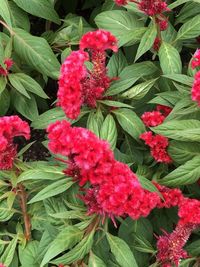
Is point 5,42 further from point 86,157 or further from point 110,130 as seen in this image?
point 86,157

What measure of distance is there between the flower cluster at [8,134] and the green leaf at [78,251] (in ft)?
1.53

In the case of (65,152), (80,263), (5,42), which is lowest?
(80,263)

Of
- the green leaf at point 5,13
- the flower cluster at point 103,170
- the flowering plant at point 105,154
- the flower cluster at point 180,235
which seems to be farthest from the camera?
the green leaf at point 5,13

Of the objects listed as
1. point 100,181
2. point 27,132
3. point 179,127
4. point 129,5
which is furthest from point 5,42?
point 100,181

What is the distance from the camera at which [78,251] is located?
2.04 m

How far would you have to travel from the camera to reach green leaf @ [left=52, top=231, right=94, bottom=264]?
203cm

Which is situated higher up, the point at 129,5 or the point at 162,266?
→ the point at 129,5

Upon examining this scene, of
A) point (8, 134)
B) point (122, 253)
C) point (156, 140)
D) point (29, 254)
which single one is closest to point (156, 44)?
point (156, 140)

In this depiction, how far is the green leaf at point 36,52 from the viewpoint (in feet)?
9.21

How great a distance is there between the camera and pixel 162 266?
2.20m

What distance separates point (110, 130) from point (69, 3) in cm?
181

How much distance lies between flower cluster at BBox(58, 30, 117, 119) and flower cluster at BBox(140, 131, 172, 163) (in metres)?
0.30

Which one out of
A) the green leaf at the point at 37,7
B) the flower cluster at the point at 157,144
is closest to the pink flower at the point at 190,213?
the flower cluster at the point at 157,144

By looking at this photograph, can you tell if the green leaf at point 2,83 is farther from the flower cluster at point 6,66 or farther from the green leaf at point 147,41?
the green leaf at point 147,41
